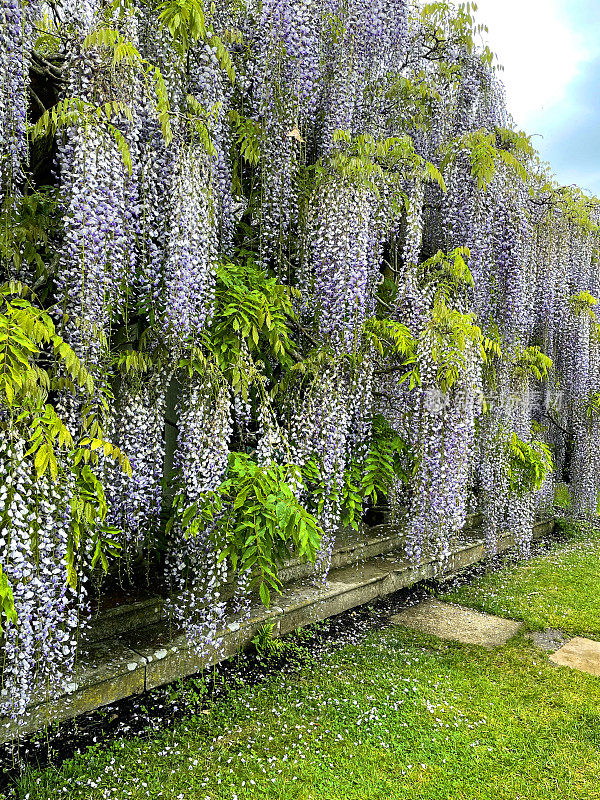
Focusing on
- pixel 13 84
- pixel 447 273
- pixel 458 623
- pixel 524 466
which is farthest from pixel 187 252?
pixel 524 466

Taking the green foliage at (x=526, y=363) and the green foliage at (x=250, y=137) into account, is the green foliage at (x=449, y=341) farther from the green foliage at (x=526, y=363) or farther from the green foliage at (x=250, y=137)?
the green foliage at (x=526, y=363)

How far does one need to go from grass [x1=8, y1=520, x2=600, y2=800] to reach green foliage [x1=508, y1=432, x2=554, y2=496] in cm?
195

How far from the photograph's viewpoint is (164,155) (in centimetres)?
342

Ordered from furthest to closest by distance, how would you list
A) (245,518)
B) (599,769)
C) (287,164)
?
(287,164) → (245,518) → (599,769)

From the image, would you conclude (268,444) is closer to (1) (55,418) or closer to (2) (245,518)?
(2) (245,518)

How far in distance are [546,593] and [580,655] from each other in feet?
4.36

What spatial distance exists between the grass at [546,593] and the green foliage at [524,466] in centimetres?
88

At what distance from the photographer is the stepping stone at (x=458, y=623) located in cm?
480

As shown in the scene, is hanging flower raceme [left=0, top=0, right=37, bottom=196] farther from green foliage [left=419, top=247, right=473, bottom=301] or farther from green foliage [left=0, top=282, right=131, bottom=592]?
green foliage [left=419, top=247, right=473, bottom=301]

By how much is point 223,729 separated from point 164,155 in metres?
3.02

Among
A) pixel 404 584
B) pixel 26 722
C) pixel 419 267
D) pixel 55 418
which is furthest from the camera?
pixel 404 584

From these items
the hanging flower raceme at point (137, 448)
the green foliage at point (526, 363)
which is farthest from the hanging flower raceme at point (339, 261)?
the green foliage at point (526, 363)

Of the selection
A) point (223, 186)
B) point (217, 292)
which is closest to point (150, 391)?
point (217, 292)

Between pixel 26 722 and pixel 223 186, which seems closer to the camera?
pixel 26 722
